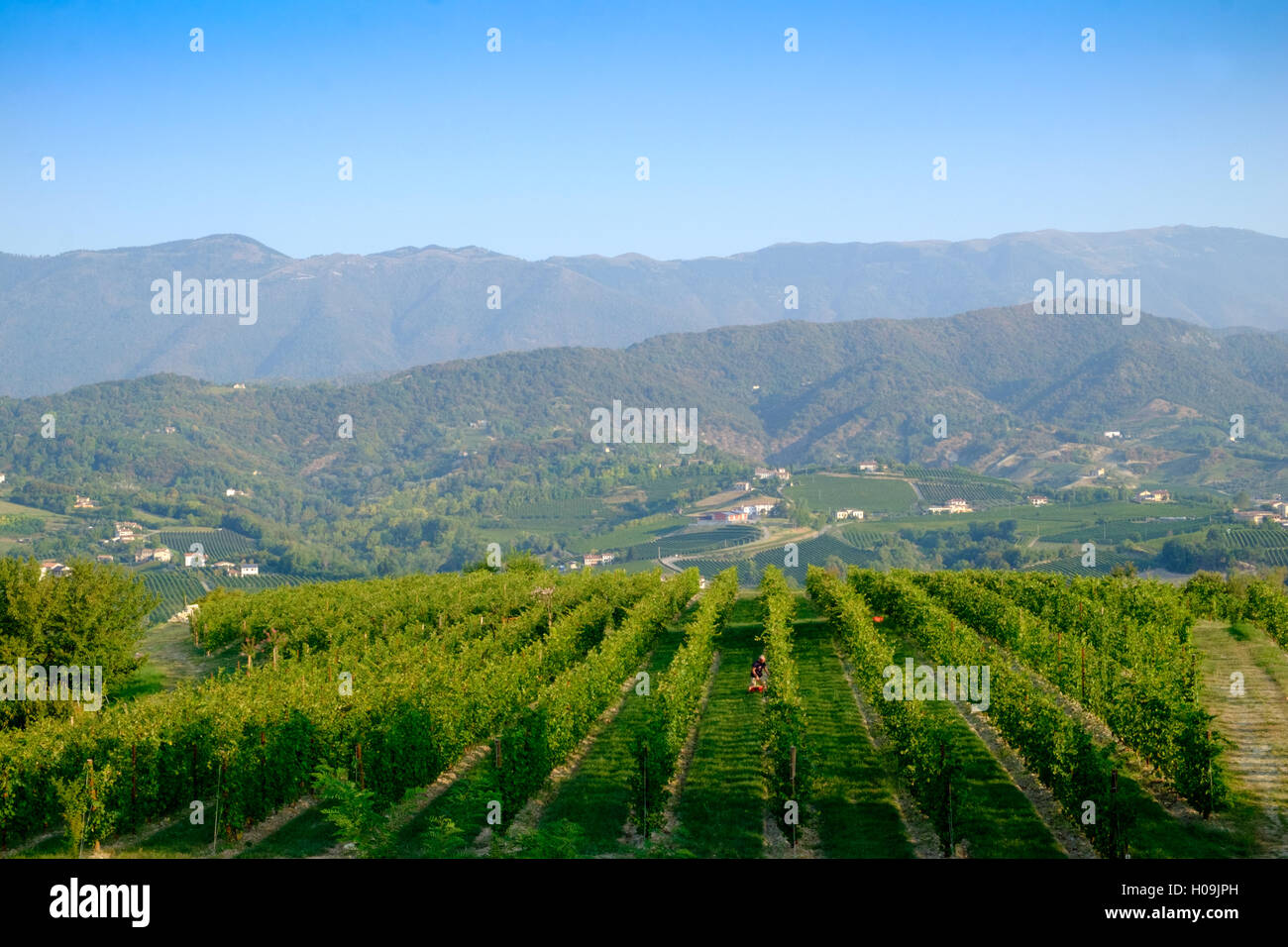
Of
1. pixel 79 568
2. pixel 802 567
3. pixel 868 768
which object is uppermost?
pixel 79 568

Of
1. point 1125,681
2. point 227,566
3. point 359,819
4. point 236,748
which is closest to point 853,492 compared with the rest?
point 227,566

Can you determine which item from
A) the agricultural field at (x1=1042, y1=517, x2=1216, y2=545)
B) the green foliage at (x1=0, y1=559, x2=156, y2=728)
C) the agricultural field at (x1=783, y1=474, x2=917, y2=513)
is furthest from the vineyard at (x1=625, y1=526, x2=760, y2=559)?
the green foliage at (x1=0, y1=559, x2=156, y2=728)

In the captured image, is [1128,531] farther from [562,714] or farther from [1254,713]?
[562,714]

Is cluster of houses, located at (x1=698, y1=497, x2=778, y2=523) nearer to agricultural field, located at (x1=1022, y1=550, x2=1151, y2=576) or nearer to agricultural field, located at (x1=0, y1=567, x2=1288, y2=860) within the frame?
agricultural field, located at (x1=1022, y1=550, x2=1151, y2=576)

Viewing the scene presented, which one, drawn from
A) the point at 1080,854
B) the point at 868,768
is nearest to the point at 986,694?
the point at 868,768

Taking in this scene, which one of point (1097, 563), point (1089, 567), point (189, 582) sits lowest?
point (189, 582)

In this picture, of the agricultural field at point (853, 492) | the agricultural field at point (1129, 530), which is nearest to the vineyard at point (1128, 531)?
the agricultural field at point (1129, 530)
